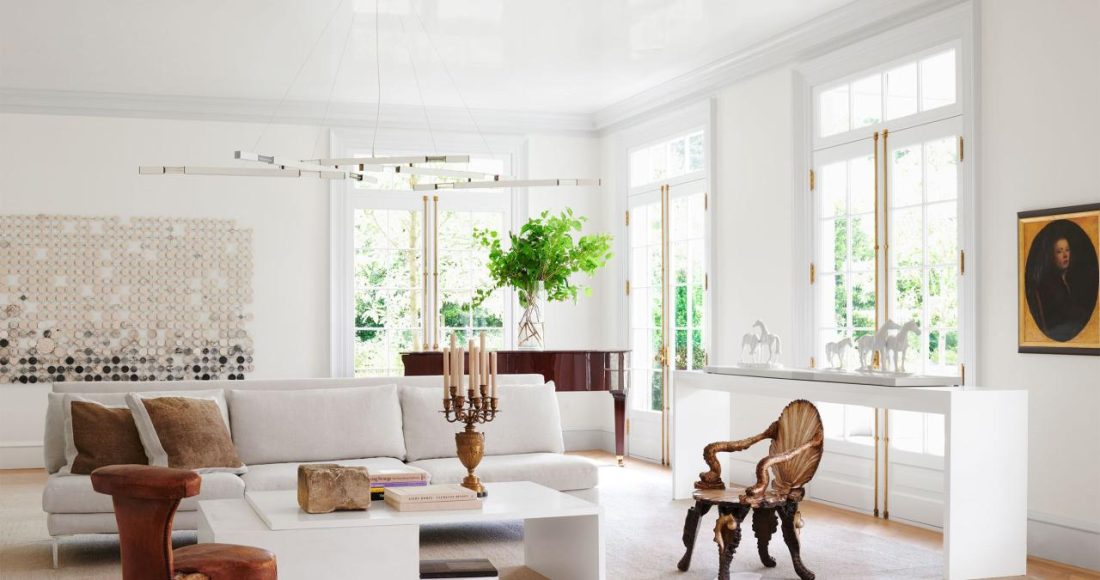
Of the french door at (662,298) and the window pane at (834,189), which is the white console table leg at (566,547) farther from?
the french door at (662,298)

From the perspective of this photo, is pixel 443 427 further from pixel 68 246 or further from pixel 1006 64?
pixel 68 246

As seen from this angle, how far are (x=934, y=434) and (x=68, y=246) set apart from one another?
20.7 feet

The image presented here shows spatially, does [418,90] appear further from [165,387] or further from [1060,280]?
[1060,280]

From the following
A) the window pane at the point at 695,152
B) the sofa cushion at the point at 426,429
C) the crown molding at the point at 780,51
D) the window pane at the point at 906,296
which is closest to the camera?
the sofa cushion at the point at 426,429

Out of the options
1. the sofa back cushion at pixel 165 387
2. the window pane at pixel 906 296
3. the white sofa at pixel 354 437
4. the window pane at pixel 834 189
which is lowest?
the white sofa at pixel 354 437

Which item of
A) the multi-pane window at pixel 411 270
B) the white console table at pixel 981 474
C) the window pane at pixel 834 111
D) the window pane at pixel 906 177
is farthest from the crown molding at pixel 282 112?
the white console table at pixel 981 474

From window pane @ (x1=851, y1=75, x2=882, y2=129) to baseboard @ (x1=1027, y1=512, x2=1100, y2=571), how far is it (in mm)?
2367

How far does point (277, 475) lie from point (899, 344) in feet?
9.63

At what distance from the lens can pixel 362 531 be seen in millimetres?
3566

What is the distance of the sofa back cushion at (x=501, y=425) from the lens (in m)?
5.78

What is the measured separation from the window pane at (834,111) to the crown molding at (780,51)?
256 mm

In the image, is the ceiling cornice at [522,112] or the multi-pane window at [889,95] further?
the ceiling cornice at [522,112]

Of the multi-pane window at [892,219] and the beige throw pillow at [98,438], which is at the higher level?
the multi-pane window at [892,219]

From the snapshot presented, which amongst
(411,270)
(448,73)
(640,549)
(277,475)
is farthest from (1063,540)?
(411,270)
